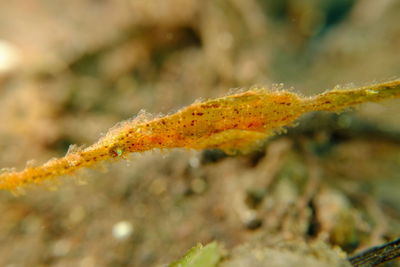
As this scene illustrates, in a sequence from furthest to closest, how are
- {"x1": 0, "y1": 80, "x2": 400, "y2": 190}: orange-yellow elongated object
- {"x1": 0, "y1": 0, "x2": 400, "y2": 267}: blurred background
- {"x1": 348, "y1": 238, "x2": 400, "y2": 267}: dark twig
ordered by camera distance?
{"x1": 0, "y1": 0, "x2": 400, "y2": 267}: blurred background < {"x1": 348, "y1": 238, "x2": 400, "y2": 267}: dark twig < {"x1": 0, "y1": 80, "x2": 400, "y2": 190}: orange-yellow elongated object

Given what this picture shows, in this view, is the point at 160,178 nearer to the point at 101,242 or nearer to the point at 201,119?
the point at 101,242

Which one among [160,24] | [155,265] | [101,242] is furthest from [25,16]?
[155,265]

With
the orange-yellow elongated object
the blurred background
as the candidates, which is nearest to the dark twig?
the blurred background

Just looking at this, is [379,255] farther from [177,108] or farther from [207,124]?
[177,108]

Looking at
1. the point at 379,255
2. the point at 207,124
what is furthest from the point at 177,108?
the point at 379,255

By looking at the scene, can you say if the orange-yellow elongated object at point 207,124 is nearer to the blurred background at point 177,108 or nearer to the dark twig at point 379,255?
the blurred background at point 177,108

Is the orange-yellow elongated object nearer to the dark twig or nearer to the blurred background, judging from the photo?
the blurred background
